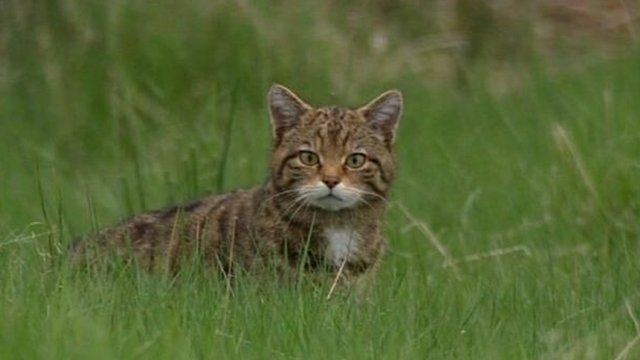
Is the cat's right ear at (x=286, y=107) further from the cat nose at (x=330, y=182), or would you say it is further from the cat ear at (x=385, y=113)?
the cat nose at (x=330, y=182)

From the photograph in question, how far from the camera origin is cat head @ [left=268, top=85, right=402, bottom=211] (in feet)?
26.0

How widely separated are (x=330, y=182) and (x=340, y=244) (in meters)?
0.25

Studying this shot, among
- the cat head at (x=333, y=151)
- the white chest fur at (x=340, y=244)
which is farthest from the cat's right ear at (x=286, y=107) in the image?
the white chest fur at (x=340, y=244)

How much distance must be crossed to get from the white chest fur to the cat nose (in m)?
0.17

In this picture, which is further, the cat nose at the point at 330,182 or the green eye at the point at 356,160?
the green eye at the point at 356,160

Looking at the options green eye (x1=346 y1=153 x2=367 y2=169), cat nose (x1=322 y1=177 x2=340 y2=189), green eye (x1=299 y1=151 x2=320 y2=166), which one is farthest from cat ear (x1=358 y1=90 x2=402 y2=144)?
cat nose (x1=322 y1=177 x2=340 y2=189)

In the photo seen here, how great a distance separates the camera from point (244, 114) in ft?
38.1

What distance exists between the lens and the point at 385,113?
8344mm

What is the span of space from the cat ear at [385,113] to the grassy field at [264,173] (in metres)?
0.40

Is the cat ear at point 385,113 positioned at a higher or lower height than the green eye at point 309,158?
higher

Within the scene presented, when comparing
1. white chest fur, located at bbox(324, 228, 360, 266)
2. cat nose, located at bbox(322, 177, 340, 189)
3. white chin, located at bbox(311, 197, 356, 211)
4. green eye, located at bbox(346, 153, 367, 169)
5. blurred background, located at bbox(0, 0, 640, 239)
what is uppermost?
green eye, located at bbox(346, 153, 367, 169)

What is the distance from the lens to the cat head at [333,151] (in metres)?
7.93

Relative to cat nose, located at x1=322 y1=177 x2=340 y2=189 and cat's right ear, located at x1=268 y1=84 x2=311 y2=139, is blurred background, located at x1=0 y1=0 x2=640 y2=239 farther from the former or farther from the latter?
cat nose, located at x1=322 y1=177 x2=340 y2=189

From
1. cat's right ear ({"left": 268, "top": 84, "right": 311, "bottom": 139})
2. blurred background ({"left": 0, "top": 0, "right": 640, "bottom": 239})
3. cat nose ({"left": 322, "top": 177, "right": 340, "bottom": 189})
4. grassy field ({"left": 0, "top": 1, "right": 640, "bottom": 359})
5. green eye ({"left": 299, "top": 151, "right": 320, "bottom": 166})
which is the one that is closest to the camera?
grassy field ({"left": 0, "top": 1, "right": 640, "bottom": 359})
